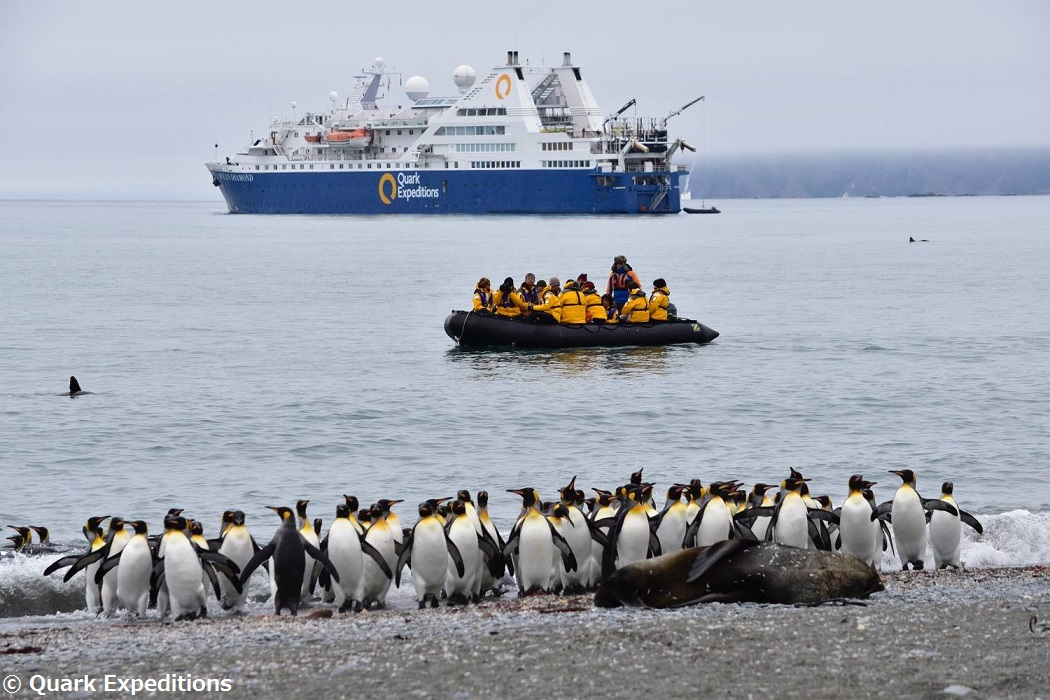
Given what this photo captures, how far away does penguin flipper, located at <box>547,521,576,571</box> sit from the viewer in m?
8.88

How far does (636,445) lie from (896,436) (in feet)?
11.2

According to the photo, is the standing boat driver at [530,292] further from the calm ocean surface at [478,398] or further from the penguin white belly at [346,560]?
the penguin white belly at [346,560]

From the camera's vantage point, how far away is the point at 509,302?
2444 cm

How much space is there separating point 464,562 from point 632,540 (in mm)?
1131

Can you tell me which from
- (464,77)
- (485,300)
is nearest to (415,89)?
(464,77)

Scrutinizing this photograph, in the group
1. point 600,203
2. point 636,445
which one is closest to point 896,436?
point 636,445

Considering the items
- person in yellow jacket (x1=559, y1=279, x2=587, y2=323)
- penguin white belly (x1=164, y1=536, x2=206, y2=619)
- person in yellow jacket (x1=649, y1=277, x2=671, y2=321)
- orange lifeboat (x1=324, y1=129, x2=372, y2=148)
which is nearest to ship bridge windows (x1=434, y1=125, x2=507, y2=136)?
orange lifeboat (x1=324, y1=129, x2=372, y2=148)

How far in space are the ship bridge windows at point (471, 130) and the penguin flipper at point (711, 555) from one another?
279 ft

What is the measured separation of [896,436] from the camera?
1741cm

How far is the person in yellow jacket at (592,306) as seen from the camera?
947 inches

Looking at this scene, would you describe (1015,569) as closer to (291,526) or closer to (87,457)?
(291,526)

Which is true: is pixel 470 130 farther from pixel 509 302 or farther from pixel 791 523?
pixel 791 523

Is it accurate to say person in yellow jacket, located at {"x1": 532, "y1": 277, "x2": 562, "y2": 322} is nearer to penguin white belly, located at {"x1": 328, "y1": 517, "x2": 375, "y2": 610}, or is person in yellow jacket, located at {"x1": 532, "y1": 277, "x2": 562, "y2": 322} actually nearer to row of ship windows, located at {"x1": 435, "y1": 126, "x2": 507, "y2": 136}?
penguin white belly, located at {"x1": 328, "y1": 517, "x2": 375, "y2": 610}

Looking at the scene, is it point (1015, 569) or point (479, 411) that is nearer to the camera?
point (1015, 569)
